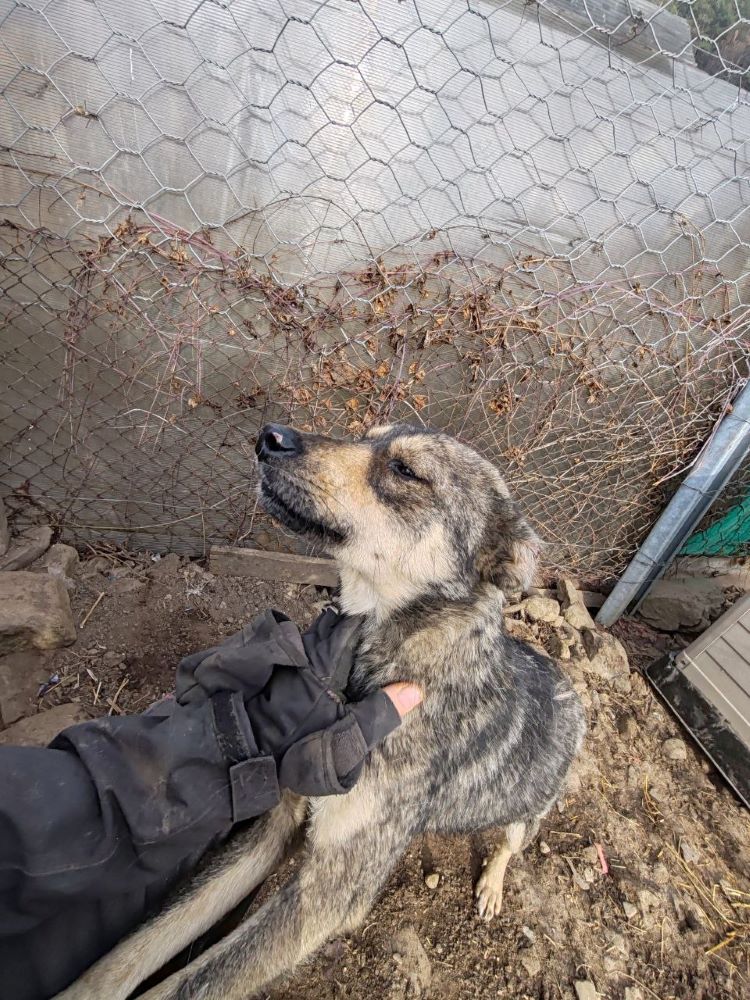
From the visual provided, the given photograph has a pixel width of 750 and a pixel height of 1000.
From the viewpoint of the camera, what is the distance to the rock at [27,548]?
3.68 metres

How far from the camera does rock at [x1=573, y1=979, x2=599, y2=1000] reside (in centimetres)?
269

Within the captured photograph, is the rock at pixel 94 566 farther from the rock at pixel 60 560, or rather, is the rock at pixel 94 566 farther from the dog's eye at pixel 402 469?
the dog's eye at pixel 402 469

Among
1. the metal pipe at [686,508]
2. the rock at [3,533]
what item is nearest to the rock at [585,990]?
the metal pipe at [686,508]

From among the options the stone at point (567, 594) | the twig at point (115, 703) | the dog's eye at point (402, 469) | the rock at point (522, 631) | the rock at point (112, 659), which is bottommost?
the twig at point (115, 703)

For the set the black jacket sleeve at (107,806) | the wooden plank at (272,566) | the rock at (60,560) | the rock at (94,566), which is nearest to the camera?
the black jacket sleeve at (107,806)

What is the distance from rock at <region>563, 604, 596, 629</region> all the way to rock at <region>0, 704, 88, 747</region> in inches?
144

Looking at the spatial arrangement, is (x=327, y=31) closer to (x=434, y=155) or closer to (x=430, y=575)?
(x=434, y=155)

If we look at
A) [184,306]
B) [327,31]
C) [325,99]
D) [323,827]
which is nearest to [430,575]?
[323,827]

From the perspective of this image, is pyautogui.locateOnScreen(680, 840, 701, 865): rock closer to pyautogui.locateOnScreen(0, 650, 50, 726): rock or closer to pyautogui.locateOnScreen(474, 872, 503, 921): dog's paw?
pyautogui.locateOnScreen(474, 872, 503, 921): dog's paw

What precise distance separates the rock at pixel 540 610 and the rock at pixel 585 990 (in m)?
2.33

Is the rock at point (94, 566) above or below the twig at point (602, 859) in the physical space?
below

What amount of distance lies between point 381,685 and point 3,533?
119 inches

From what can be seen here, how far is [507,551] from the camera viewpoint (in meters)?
2.41

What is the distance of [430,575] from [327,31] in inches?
108
